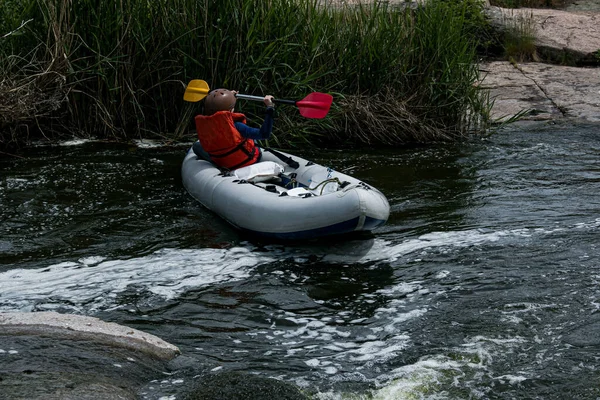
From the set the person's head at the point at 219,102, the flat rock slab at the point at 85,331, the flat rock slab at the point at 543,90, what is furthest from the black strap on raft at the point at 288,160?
the flat rock slab at the point at 543,90

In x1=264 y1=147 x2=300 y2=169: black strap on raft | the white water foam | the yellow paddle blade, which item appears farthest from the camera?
the yellow paddle blade

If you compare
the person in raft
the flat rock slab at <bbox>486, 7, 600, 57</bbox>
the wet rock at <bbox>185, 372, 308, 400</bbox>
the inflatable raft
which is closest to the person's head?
the person in raft

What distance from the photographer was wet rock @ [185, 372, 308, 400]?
Answer: 3.34 metres

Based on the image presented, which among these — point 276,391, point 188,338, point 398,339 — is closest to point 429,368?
point 398,339

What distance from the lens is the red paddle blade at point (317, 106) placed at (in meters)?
6.46

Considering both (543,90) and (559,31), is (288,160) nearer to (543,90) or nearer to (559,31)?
(543,90)

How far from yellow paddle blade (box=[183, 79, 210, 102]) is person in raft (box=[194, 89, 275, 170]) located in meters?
0.46

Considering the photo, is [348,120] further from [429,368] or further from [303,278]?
[429,368]

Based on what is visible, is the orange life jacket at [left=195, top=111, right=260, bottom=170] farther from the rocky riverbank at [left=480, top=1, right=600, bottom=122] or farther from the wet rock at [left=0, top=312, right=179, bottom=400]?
the rocky riverbank at [left=480, top=1, right=600, bottom=122]

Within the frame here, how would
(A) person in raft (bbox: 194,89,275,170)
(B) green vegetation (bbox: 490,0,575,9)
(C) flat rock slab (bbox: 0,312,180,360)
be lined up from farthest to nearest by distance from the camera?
(B) green vegetation (bbox: 490,0,575,9) → (A) person in raft (bbox: 194,89,275,170) → (C) flat rock slab (bbox: 0,312,180,360)

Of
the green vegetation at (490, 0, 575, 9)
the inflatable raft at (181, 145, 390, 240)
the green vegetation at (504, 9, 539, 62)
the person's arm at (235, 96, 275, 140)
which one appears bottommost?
the inflatable raft at (181, 145, 390, 240)

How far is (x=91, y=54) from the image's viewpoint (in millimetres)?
7836

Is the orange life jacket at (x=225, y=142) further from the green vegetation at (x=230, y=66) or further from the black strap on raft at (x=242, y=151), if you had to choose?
the green vegetation at (x=230, y=66)

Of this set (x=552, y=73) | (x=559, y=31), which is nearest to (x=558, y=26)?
(x=559, y=31)
